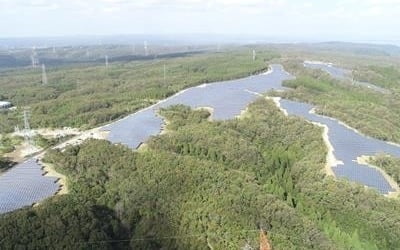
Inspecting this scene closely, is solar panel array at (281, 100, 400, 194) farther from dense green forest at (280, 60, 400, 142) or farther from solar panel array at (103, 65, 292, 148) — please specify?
solar panel array at (103, 65, 292, 148)

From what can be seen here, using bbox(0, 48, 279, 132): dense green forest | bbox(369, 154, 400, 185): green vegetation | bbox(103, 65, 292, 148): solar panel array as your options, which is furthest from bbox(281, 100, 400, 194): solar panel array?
bbox(0, 48, 279, 132): dense green forest

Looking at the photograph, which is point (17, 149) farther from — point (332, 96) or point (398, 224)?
point (332, 96)

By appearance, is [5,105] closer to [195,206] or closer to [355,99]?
[355,99]

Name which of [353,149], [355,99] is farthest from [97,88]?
[353,149]

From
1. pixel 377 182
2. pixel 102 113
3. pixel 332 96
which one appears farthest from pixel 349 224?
pixel 332 96

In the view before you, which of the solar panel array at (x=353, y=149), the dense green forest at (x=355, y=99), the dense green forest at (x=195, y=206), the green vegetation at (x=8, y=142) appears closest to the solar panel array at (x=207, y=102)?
the dense green forest at (x=355, y=99)
